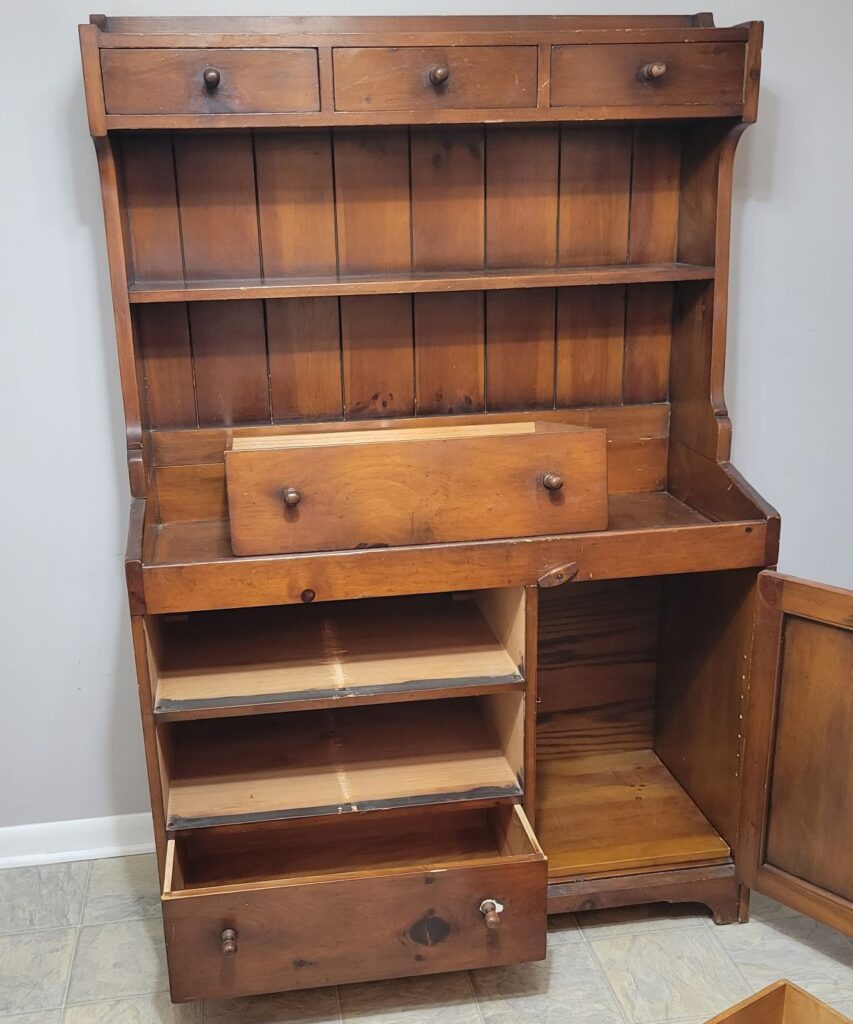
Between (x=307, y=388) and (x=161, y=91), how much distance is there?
0.64m

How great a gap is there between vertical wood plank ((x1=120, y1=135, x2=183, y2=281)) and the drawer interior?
113 cm

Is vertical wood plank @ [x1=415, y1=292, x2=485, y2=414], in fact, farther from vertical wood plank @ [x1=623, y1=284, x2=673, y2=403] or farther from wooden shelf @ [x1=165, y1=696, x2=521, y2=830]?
wooden shelf @ [x1=165, y1=696, x2=521, y2=830]

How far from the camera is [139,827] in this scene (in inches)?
96.8

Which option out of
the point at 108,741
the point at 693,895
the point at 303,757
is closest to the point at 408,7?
the point at 303,757

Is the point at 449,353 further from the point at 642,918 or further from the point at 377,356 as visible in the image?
the point at 642,918

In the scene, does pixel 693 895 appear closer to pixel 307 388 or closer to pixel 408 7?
pixel 307 388

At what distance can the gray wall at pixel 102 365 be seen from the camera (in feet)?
6.69

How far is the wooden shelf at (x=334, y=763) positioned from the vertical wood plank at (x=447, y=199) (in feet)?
3.16

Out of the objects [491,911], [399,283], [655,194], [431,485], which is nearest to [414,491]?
[431,485]

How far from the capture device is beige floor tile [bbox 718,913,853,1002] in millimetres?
1985

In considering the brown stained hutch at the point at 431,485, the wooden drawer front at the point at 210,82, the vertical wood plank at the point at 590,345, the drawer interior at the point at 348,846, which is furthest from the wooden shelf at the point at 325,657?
the wooden drawer front at the point at 210,82

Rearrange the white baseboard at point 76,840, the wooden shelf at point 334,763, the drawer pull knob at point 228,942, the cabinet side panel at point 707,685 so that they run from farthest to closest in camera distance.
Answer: the white baseboard at point 76,840, the cabinet side panel at point 707,685, the wooden shelf at point 334,763, the drawer pull knob at point 228,942

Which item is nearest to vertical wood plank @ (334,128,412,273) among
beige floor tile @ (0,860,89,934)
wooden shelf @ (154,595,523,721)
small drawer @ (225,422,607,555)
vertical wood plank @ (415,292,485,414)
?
vertical wood plank @ (415,292,485,414)

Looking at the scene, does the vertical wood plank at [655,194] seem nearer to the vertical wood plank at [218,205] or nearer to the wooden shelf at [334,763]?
the vertical wood plank at [218,205]
